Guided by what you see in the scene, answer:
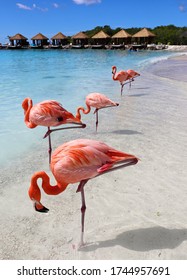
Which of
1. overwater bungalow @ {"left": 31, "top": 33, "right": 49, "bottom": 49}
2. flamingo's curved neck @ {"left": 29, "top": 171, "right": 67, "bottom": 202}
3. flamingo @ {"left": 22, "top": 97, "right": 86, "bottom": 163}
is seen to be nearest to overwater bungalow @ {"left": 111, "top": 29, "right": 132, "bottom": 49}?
overwater bungalow @ {"left": 31, "top": 33, "right": 49, "bottom": 49}

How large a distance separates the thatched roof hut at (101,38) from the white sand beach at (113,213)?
73.8 m

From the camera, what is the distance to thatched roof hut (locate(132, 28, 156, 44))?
2746 inches

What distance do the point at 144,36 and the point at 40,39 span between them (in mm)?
29879

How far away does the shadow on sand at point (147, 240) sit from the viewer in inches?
123

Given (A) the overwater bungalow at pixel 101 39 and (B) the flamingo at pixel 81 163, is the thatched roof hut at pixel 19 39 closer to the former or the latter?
(A) the overwater bungalow at pixel 101 39

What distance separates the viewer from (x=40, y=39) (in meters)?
82.5

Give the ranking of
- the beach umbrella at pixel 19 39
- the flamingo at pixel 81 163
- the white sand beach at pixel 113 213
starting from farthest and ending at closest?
the beach umbrella at pixel 19 39 → the white sand beach at pixel 113 213 → the flamingo at pixel 81 163

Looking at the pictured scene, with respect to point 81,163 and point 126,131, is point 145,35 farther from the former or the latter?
point 81,163

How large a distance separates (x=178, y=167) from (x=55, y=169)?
244 cm

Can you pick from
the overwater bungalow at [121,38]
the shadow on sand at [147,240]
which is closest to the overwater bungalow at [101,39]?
the overwater bungalow at [121,38]

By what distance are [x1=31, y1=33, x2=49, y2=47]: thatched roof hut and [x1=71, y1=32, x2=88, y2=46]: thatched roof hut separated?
26.8 feet

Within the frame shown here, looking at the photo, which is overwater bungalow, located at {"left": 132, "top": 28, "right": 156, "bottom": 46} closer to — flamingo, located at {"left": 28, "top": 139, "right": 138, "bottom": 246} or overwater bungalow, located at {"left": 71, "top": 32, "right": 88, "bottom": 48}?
overwater bungalow, located at {"left": 71, "top": 32, "right": 88, "bottom": 48}

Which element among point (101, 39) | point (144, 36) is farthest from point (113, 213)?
point (101, 39)

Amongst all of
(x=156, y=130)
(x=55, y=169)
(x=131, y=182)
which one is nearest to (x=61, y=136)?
(x=156, y=130)
